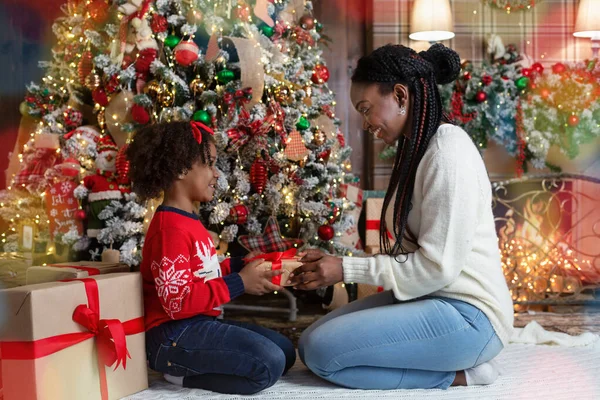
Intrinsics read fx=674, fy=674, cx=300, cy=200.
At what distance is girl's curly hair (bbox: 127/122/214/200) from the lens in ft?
6.07

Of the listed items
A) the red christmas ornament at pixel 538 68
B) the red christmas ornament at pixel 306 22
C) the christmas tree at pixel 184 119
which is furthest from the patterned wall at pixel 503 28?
the christmas tree at pixel 184 119

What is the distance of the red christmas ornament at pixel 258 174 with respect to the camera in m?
2.88

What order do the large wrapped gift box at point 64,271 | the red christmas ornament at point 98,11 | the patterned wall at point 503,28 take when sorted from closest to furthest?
1. the large wrapped gift box at point 64,271
2. the red christmas ornament at point 98,11
3. the patterned wall at point 503,28

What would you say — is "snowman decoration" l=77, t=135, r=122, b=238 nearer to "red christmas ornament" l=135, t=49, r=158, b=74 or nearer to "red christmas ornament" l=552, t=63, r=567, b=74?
"red christmas ornament" l=135, t=49, r=158, b=74

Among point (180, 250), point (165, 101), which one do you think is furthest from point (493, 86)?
point (180, 250)

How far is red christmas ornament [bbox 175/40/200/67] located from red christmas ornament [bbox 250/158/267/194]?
0.50m

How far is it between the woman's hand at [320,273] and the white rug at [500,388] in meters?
0.29

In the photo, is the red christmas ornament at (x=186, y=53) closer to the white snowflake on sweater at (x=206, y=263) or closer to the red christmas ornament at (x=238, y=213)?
the red christmas ornament at (x=238, y=213)

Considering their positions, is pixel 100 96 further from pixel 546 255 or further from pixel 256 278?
pixel 546 255

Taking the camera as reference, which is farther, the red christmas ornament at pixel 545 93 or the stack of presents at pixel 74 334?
the red christmas ornament at pixel 545 93

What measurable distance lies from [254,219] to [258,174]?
8.3 inches

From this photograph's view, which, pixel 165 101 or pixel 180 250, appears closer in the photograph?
pixel 180 250

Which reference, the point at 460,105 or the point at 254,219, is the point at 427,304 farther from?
the point at 460,105

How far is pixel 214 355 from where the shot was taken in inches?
68.2
